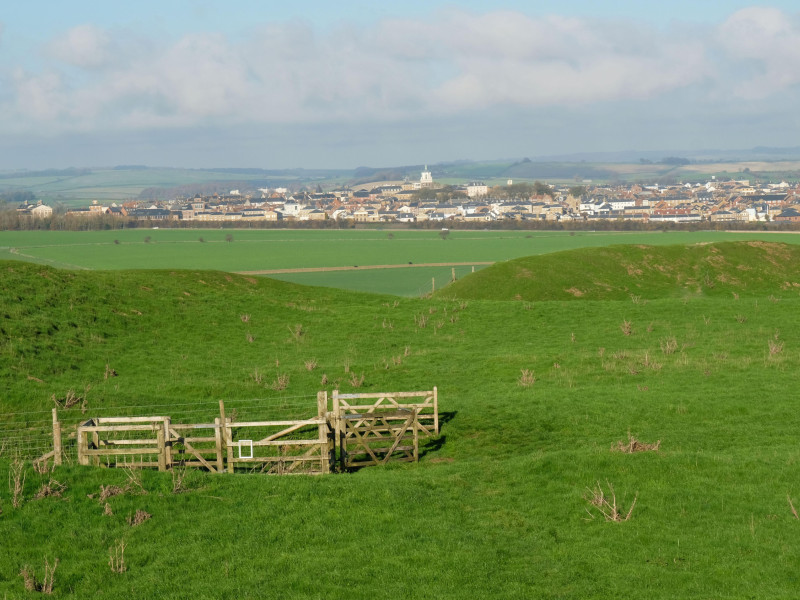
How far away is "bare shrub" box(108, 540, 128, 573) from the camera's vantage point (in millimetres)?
19281

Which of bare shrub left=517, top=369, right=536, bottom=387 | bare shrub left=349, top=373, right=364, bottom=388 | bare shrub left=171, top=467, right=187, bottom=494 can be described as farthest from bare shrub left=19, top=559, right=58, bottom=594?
bare shrub left=517, top=369, right=536, bottom=387

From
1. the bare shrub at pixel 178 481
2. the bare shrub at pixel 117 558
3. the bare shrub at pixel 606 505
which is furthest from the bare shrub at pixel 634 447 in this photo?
the bare shrub at pixel 117 558

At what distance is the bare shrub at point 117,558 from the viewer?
19.3 m

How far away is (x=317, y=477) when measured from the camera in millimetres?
25547

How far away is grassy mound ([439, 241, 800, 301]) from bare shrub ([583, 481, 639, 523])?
56962mm

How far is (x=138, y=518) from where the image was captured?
22016 mm

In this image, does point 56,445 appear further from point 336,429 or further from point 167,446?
point 336,429

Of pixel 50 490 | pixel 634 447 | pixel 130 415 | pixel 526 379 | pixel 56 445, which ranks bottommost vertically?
pixel 526 379

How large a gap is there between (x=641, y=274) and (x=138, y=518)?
75.7 m

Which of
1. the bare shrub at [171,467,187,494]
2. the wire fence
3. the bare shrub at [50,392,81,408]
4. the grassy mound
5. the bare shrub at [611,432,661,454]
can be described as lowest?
the grassy mound

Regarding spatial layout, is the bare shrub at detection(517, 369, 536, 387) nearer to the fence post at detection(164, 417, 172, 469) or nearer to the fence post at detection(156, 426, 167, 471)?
the fence post at detection(164, 417, 172, 469)

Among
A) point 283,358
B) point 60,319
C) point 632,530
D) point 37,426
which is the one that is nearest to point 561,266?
point 283,358

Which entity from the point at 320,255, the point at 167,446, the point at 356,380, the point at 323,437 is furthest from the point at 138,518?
the point at 320,255

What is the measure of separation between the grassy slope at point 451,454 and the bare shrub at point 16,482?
0.94 ft
